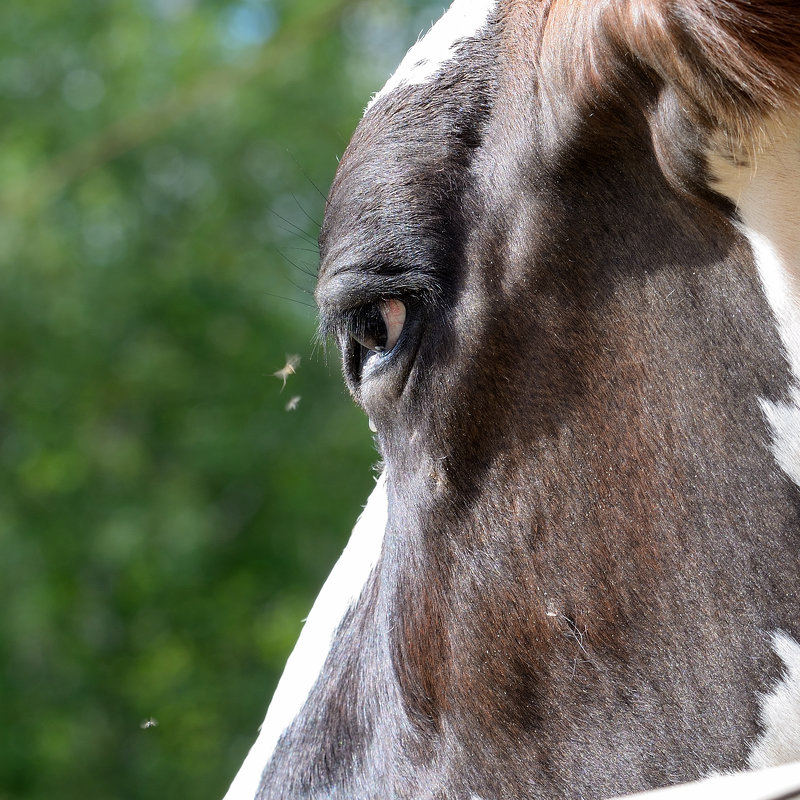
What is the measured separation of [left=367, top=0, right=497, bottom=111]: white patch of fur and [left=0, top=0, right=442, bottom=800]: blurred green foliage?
23.1 feet

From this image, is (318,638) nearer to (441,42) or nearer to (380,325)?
(380,325)

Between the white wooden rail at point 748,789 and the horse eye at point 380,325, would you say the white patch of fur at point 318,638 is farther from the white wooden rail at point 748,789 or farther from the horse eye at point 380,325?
the white wooden rail at point 748,789

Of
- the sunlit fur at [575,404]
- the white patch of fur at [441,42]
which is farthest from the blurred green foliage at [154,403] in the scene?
the sunlit fur at [575,404]

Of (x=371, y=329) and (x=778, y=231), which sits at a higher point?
(x=778, y=231)

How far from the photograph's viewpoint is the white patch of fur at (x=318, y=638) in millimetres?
1695

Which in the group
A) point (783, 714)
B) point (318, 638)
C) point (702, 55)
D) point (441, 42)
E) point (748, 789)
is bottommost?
point (318, 638)

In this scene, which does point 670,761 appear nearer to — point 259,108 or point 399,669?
point 399,669

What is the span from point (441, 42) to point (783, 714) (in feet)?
3.24

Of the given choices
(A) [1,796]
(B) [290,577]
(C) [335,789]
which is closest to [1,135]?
(B) [290,577]

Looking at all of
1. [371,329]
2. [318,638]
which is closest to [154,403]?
[318,638]

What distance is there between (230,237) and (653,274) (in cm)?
1015

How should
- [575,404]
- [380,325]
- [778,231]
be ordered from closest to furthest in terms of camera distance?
[778,231] → [575,404] → [380,325]

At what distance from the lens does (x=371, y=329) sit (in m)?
1.48

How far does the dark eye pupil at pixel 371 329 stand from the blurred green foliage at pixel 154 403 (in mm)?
7144
